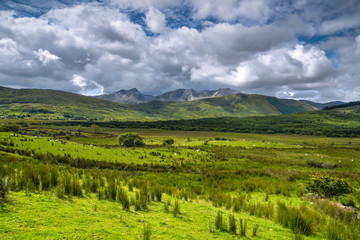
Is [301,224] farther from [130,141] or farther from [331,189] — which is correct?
[130,141]

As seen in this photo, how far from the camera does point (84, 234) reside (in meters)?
5.75

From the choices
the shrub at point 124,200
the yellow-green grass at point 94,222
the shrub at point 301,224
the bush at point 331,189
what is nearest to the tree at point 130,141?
the bush at point 331,189

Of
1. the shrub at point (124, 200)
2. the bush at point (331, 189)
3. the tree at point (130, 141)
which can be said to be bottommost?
the tree at point (130, 141)

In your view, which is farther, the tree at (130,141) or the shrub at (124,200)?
the tree at (130,141)

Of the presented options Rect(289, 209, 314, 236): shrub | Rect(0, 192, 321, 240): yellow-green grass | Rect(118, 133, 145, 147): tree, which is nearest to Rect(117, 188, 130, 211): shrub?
Rect(0, 192, 321, 240): yellow-green grass

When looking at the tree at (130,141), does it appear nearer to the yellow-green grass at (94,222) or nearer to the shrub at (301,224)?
the yellow-green grass at (94,222)

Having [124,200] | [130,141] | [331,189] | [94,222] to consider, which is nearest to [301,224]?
[124,200]

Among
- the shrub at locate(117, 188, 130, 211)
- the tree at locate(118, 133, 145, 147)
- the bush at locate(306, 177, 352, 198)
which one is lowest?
the tree at locate(118, 133, 145, 147)

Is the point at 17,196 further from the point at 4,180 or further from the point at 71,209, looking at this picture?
the point at 71,209

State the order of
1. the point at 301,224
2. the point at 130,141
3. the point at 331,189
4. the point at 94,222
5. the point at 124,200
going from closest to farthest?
the point at 94,222
the point at 301,224
the point at 124,200
the point at 331,189
the point at 130,141

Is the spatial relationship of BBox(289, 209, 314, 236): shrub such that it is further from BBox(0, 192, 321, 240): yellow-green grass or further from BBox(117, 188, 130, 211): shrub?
BBox(117, 188, 130, 211): shrub

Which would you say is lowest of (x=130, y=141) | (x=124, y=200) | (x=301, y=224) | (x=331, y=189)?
(x=130, y=141)

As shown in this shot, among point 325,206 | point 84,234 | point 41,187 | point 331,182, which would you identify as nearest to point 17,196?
point 41,187

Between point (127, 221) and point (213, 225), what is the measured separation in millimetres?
3761
